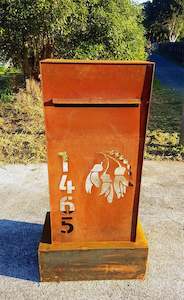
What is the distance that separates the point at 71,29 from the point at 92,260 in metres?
5.99

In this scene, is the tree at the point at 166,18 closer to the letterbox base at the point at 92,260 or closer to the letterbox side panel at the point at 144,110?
the letterbox side panel at the point at 144,110

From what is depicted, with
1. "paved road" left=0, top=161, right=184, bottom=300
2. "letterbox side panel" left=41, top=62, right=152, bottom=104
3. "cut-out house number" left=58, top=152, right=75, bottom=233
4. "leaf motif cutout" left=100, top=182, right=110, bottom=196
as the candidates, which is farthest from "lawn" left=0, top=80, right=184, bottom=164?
"letterbox side panel" left=41, top=62, right=152, bottom=104

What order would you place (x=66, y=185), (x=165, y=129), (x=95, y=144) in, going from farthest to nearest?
1. (x=165, y=129)
2. (x=66, y=185)
3. (x=95, y=144)

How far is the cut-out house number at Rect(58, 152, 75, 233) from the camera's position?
107 inches

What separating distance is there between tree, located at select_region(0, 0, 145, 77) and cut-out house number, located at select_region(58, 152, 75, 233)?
4.71 meters

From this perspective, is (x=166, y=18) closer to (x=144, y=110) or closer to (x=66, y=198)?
(x=144, y=110)

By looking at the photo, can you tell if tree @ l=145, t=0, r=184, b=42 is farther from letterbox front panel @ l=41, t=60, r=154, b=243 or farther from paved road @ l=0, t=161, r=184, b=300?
letterbox front panel @ l=41, t=60, r=154, b=243

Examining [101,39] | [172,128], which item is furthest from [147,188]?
[101,39]

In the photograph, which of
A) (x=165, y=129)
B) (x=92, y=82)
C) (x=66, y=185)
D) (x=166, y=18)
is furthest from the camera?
(x=166, y=18)

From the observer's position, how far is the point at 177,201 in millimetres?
4410

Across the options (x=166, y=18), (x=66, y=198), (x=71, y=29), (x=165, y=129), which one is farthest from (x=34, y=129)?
(x=166, y=18)

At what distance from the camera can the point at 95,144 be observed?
2.68 metres

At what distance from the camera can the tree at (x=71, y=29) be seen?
6.97 metres

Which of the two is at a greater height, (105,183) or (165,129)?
(105,183)
